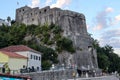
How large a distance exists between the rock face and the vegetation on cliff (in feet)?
5.97

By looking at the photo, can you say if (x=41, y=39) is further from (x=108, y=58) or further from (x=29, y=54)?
(x=108, y=58)

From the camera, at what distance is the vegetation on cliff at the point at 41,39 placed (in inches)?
2645

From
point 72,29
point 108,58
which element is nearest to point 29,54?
point 72,29

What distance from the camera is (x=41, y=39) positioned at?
72312mm

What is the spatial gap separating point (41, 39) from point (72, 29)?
839cm

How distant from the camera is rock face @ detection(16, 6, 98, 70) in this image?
234ft

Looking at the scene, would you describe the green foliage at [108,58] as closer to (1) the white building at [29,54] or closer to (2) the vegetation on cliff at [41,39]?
(2) the vegetation on cliff at [41,39]

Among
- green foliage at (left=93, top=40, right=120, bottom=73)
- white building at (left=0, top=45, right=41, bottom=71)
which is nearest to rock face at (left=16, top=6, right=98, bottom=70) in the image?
green foliage at (left=93, top=40, right=120, bottom=73)

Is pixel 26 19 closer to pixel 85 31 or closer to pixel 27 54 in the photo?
pixel 85 31

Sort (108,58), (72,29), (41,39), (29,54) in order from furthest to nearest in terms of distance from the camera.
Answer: (108,58) < (72,29) < (41,39) < (29,54)

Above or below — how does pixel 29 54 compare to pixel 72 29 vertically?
below

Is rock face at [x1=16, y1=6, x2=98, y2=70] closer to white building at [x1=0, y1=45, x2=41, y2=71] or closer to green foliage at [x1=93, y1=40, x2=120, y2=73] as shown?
green foliage at [x1=93, y1=40, x2=120, y2=73]

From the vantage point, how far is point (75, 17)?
255 ft

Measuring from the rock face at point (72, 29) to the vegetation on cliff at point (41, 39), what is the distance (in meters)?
1.82
